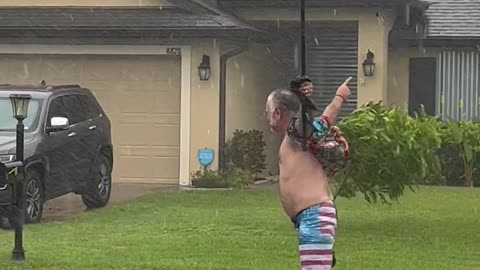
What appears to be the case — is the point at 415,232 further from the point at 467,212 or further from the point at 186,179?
the point at 186,179

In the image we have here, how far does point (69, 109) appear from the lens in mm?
14914

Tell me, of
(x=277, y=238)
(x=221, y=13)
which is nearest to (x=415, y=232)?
(x=277, y=238)

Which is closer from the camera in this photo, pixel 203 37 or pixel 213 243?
pixel 213 243

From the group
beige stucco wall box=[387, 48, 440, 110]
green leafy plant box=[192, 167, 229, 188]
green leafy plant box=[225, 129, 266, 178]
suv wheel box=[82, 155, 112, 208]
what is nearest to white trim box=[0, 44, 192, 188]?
green leafy plant box=[192, 167, 229, 188]

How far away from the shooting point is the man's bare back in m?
6.61

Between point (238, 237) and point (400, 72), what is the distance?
10737mm

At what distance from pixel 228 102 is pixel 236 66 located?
2.86 feet

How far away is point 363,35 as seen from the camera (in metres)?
19.8

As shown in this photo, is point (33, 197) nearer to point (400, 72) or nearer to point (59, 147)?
point (59, 147)

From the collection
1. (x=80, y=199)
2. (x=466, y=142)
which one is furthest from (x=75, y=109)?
(x=466, y=142)

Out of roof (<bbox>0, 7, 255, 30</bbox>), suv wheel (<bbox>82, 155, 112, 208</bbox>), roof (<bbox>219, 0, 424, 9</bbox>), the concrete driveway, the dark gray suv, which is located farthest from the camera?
Result: roof (<bbox>219, 0, 424, 9</bbox>)

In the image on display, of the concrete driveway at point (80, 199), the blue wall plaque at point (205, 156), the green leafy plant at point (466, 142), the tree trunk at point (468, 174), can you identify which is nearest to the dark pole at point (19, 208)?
the concrete driveway at point (80, 199)

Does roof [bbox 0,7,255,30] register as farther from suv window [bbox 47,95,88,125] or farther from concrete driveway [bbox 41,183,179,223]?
suv window [bbox 47,95,88,125]

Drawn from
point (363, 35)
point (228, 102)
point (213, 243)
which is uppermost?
point (363, 35)
